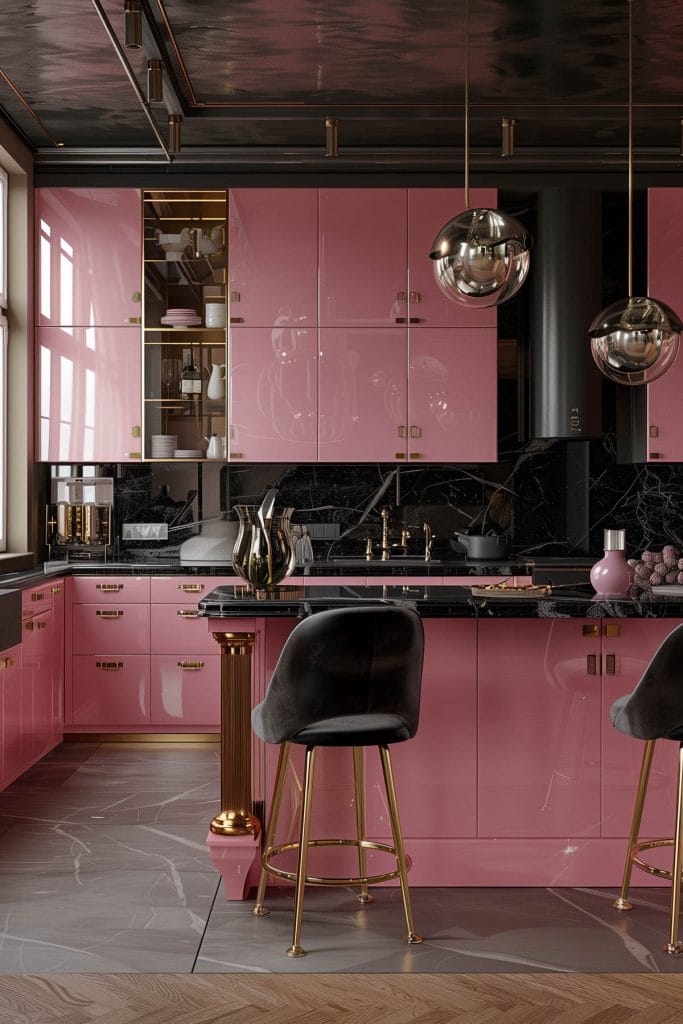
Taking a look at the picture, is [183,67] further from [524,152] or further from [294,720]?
[294,720]

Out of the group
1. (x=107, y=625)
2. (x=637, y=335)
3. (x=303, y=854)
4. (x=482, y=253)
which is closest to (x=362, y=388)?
(x=107, y=625)

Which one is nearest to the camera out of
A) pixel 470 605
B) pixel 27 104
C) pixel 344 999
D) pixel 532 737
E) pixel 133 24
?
pixel 344 999

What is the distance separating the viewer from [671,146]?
17.5ft

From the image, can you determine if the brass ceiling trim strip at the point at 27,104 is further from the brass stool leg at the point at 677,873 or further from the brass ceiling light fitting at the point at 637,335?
the brass stool leg at the point at 677,873

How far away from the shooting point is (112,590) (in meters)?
5.15

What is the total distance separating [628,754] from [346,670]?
3.49 feet

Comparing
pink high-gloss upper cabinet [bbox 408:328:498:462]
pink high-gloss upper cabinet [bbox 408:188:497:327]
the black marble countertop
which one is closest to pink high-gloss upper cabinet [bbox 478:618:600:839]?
the black marble countertop

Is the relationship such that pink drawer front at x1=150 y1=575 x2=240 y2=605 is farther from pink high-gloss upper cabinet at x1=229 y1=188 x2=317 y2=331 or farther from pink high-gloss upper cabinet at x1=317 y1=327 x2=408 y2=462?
pink high-gloss upper cabinet at x1=229 y1=188 x2=317 y2=331

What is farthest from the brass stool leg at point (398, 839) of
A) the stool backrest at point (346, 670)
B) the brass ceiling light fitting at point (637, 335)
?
the brass ceiling light fitting at point (637, 335)

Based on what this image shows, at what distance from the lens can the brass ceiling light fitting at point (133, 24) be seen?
3.37 metres

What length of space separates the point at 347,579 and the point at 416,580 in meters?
0.35

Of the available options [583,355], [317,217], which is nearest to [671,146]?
[583,355]

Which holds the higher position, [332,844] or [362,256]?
[362,256]

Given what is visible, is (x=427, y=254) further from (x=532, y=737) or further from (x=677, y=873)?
(x=677, y=873)
